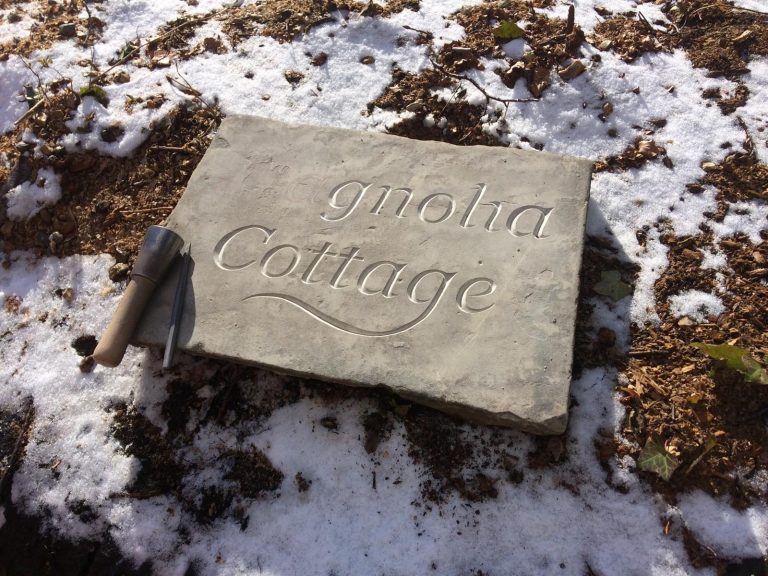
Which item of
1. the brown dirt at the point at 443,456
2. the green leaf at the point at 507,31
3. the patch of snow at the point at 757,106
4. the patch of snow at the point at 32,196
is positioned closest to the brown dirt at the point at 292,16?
the green leaf at the point at 507,31

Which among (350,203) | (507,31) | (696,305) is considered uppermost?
(507,31)

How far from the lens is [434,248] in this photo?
2.86 metres

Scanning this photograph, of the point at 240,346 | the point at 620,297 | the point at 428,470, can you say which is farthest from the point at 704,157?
the point at 240,346

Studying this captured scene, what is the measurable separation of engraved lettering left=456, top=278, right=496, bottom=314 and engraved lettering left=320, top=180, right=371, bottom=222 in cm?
74

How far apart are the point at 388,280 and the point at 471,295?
40 cm

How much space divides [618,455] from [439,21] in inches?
122

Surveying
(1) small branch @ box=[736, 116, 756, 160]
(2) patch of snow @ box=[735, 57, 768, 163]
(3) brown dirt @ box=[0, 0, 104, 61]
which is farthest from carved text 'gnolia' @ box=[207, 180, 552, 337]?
(3) brown dirt @ box=[0, 0, 104, 61]

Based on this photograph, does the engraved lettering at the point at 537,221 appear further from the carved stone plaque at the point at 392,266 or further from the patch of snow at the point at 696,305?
the patch of snow at the point at 696,305

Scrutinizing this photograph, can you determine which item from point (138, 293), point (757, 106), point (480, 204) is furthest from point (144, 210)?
point (757, 106)

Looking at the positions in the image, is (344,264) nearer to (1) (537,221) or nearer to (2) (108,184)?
(1) (537,221)

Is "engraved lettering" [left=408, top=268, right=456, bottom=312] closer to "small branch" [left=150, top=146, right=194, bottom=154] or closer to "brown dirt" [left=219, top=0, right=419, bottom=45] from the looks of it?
"small branch" [left=150, top=146, right=194, bottom=154]

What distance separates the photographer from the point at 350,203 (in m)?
→ 3.05

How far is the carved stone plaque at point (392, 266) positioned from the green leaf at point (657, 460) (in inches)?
18.0

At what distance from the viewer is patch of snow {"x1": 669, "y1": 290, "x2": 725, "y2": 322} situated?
289 centimetres
